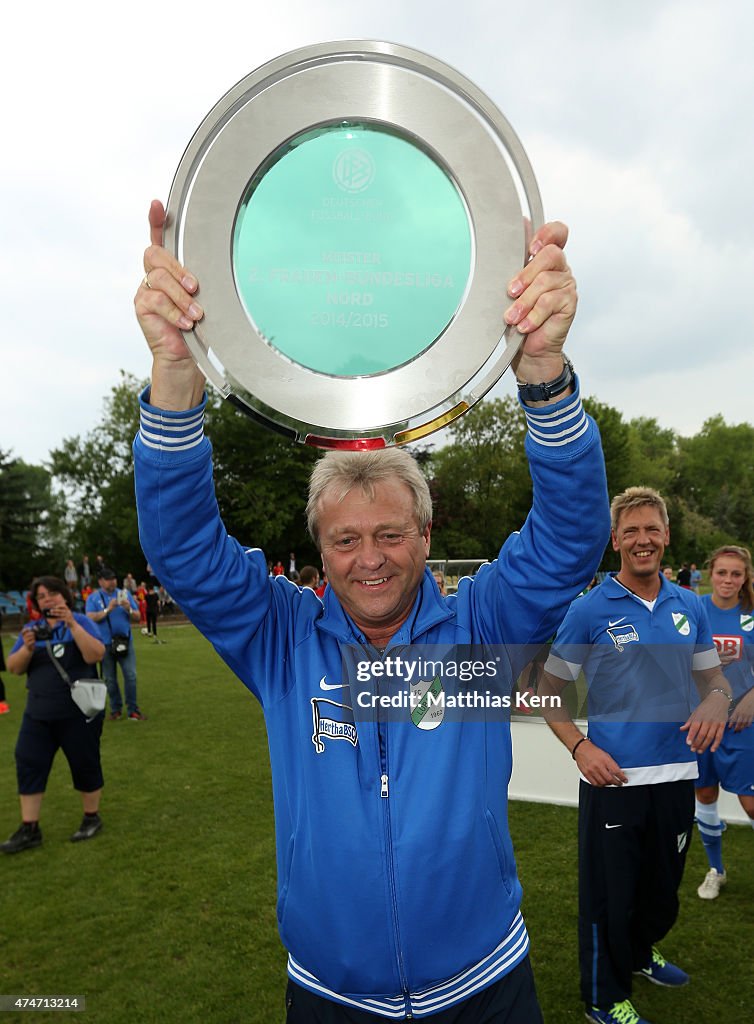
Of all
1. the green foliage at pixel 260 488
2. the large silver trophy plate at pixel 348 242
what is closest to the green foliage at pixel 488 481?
the green foliage at pixel 260 488

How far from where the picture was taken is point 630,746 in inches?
146

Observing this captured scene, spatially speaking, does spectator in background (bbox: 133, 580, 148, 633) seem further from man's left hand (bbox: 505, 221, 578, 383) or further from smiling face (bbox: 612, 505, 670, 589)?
man's left hand (bbox: 505, 221, 578, 383)

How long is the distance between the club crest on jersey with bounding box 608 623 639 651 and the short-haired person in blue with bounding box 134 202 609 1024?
1776mm

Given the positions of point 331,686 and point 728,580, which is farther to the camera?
point 728,580

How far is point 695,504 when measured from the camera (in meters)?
86.6

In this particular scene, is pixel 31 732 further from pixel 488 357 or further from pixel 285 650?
pixel 488 357

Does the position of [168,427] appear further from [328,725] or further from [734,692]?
[734,692]

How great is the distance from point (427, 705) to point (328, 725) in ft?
0.95

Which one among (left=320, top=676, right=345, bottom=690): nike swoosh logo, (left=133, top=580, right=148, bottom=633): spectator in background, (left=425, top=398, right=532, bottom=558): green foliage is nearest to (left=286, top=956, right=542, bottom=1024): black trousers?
(left=320, top=676, right=345, bottom=690): nike swoosh logo

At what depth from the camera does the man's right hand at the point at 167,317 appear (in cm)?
154

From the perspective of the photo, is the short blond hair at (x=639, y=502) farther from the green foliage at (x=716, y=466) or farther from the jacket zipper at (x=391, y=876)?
the green foliage at (x=716, y=466)

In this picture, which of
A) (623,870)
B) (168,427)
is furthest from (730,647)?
(168,427)

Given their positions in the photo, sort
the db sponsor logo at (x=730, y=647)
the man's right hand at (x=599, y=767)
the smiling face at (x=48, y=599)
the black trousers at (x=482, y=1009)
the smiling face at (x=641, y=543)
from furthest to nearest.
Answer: the smiling face at (x=48, y=599), the db sponsor logo at (x=730, y=647), the smiling face at (x=641, y=543), the man's right hand at (x=599, y=767), the black trousers at (x=482, y=1009)

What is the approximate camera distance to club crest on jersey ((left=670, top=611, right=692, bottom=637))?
396cm
